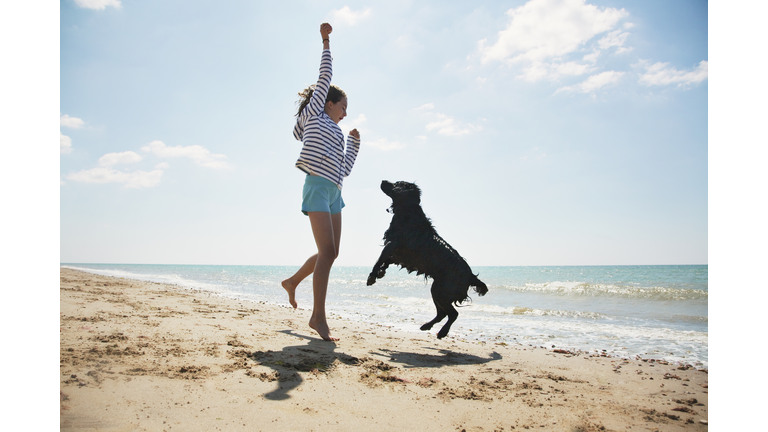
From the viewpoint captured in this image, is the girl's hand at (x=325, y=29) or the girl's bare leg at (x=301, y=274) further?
the girl's bare leg at (x=301, y=274)

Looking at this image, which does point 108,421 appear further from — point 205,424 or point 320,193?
point 320,193

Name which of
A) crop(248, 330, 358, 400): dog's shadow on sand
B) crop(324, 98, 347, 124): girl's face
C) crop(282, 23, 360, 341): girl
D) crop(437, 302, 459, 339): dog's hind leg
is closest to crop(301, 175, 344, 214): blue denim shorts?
crop(282, 23, 360, 341): girl

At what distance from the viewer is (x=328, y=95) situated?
11.6ft

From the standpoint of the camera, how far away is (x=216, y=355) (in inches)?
96.0

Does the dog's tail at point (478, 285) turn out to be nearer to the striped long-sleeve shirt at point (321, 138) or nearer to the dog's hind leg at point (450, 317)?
the dog's hind leg at point (450, 317)

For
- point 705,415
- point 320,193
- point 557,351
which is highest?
point 320,193

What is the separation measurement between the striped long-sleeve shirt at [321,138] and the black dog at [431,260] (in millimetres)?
838

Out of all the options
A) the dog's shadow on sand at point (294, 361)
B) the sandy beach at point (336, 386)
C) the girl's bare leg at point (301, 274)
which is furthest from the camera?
the girl's bare leg at point (301, 274)

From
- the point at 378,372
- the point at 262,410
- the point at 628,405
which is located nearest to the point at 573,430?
the point at 628,405

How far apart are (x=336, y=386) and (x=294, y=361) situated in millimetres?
524

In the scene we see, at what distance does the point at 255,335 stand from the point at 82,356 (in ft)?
4.41

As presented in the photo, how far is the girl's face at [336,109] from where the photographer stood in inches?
140

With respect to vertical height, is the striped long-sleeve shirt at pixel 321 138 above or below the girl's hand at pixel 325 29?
below

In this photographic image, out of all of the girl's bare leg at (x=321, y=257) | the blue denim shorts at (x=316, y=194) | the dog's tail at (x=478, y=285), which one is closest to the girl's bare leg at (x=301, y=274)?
the girl's bare leg at (x=321, y=257)
